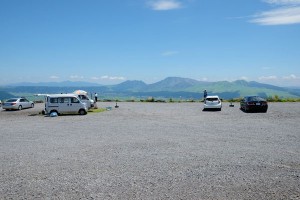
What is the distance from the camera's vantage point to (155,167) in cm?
921

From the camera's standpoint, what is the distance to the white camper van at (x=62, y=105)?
28.0 meters

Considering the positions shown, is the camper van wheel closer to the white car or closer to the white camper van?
the white camper van

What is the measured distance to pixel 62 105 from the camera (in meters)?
28.2

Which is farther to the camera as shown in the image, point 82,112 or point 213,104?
point 213,104

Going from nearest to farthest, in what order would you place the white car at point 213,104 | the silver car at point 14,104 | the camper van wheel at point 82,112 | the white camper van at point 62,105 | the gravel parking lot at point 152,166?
1. the gravel parking lot at point 152,166
2. the white camper van at point 62,105
3. the camper van wheel at point 82,112
4. the white car at point 213,104
5. the silver car at point 14,104

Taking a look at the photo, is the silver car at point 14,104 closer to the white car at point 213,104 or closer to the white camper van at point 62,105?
Answer: the white camper van at point 62,105

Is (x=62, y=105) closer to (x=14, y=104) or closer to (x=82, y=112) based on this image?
(x=82, y=112)

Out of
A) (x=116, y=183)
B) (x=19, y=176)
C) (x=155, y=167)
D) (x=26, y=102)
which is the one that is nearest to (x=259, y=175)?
(x=155, y=167)

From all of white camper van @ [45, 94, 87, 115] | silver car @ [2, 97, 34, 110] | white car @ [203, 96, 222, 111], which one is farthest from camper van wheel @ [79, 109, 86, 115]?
white car @ [203, 96, 222, 111]

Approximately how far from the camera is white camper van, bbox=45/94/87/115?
2805 centimetres

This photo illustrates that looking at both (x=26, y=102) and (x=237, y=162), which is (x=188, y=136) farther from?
(x=26, y=102)

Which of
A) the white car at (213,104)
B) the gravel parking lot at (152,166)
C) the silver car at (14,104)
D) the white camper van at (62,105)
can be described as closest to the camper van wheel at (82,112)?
the white camper van at (62,105)

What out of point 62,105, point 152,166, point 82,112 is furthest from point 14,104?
point 152,166

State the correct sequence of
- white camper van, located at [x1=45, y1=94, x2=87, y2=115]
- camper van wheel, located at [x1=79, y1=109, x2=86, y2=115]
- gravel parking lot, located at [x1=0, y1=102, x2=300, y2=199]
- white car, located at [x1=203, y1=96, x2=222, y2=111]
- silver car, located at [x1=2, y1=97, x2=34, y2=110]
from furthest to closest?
silver car, located at [x1=2, y1=97, x2=34, y2=110], white car, located at [x1=203, y1=96, x2=222, y2=111], camper van wheel, located at [x1=79, y1=109, x2=86, y2=115], white camper van, located at [x1=45, y1=94, x2=87, y2=115], gravel parking lot, located at [x1=0, y1=102, x2=300, y2=199]
